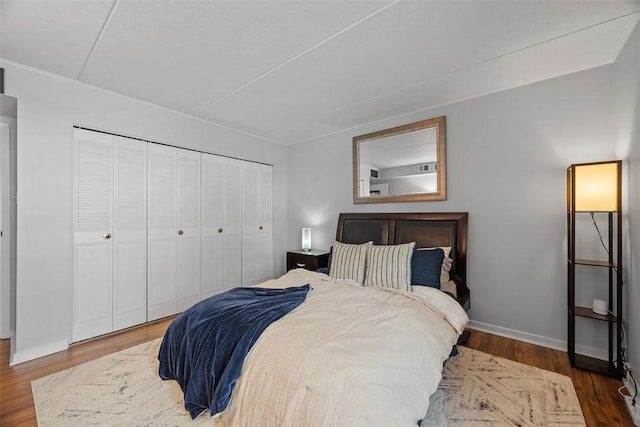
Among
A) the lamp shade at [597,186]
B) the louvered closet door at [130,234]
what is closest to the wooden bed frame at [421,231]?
the lamp shade at [597,186]

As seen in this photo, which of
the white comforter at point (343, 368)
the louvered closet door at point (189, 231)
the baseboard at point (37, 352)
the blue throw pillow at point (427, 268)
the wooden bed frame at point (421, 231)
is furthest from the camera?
the louvered closet door at point (189, 231)

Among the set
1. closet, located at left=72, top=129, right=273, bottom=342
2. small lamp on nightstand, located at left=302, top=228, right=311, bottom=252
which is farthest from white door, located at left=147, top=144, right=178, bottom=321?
small lamp on nightstand, located at left=302, top=228, right=311, bottom=252

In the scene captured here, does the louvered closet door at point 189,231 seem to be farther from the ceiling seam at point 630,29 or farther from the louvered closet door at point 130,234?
the ceiling seam at point 630,29

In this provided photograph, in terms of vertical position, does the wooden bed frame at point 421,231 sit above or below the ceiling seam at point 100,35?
below

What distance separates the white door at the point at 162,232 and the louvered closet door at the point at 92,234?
0.38 m

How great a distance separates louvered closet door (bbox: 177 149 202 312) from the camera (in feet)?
11.3

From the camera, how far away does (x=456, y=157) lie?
3031 mm

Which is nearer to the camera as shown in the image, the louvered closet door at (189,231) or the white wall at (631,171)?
the white wall at (631,171)

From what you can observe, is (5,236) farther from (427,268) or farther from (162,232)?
(427,268)

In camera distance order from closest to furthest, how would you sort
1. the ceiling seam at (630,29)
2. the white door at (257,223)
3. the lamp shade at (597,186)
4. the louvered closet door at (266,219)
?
the ceiling seam at (630,29) → the lamp shade at (597,186) → the white door at (257,223) → the louvered closet door at (266,219)

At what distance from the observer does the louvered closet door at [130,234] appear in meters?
2.91

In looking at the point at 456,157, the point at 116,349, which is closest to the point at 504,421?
the point at 456,157

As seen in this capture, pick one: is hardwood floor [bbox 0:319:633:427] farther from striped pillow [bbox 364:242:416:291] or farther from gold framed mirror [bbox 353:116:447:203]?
gold framed mirror [bbox 353:116:447:203]

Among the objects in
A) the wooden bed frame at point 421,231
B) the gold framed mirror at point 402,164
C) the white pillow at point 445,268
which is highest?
the gold framed mirror at point 402,164
